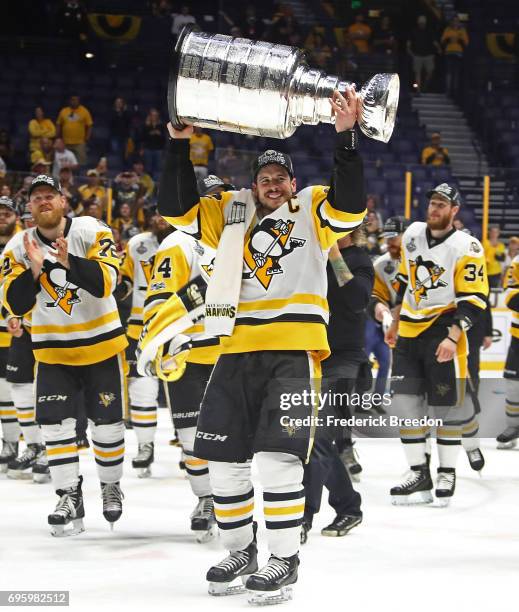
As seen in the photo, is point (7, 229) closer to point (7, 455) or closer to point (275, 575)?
Answer: point (7, 455)

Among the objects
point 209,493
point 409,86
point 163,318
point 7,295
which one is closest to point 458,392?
point 209,493

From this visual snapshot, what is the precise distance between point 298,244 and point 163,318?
818 mm

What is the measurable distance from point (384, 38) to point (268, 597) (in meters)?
14.2

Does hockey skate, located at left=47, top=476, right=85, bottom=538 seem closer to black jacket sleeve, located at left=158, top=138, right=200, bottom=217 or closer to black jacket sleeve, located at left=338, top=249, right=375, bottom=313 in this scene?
black jacket sleeve, located at left=338, top=249, right=375, bottom=313

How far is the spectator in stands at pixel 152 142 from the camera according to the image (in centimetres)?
1427

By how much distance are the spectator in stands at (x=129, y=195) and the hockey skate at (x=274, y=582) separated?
25.8 ft

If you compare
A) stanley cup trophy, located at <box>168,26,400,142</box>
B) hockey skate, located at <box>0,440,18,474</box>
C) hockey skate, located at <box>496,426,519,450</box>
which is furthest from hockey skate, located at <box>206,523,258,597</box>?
hockey skate, located at <box>496,426,519,450</box>

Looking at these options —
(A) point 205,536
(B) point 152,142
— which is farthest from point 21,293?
(B) point 152,142

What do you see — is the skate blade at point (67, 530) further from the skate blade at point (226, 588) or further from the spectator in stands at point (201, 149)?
the spectator in stands at point (201, 149)

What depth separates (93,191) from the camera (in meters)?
11.1

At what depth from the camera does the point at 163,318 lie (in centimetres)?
446

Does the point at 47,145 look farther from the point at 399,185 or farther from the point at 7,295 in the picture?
the point at 7,295

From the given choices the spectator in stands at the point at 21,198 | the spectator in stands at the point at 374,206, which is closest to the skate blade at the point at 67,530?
the spectator in stands at the point at 21,198

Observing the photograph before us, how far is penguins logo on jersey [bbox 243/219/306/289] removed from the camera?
3.90 m
